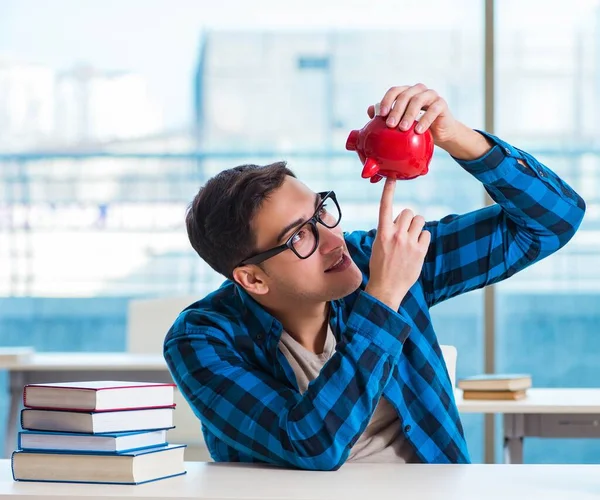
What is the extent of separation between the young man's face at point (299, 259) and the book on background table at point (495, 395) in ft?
4.40

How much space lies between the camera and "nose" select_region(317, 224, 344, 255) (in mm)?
1593

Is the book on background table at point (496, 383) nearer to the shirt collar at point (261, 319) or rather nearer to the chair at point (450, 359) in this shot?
the chair at point (450, 359)

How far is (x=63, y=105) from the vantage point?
479 cm

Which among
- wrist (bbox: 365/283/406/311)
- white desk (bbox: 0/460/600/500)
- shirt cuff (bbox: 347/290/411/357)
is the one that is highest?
wrist (bbox: 365/283/406/311)

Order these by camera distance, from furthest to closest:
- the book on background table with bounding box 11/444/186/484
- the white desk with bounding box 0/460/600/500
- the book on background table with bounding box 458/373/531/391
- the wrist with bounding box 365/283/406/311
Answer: the book on background table with bounding box 458/373/531/391 → the wrist with bounding box 365/283/406/311 → the book on background table with bounding box 11/444/186/484 → the white desk with bounding box 0/460/600/500

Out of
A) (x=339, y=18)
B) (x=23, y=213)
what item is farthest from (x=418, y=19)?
(x=23, y=213)

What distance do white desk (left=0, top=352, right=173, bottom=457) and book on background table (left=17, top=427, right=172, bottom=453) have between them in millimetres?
1750

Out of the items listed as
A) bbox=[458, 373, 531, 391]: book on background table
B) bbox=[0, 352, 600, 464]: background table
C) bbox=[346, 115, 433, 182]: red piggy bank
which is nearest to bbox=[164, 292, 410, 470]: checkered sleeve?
bbox=[346, 115, 433, 182]: red piggy bank

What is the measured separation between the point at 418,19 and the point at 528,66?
58 centimetres

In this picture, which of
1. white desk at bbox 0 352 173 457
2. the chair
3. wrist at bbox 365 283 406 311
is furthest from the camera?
white desk at bbox 0 352 173 457

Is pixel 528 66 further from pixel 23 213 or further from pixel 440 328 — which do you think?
Result: pixel 23 213

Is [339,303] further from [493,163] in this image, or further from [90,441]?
[90,441]

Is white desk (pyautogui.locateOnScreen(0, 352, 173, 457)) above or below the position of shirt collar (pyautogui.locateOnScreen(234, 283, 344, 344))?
below

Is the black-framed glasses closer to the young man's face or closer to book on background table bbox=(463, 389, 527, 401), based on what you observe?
the young man's face
